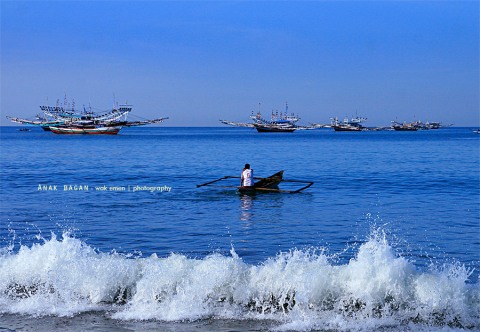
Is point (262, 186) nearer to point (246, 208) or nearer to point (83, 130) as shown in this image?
point (246, 208)

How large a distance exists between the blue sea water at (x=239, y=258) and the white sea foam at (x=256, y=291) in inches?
0.9

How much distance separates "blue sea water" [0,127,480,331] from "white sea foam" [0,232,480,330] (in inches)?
0.9

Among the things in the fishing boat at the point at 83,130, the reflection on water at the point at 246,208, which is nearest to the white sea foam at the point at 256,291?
the reflection on water at the point at 246,208

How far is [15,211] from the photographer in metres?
22.5

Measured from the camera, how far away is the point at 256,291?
1038 centimetres

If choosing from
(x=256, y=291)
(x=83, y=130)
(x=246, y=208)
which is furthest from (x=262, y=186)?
(x=83, y=130)

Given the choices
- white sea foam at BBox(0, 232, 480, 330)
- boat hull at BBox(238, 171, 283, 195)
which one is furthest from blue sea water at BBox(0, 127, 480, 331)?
boat hull at BBox(238, 171, 283, 195)

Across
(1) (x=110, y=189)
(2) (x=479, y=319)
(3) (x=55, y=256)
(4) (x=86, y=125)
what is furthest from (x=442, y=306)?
(4) (x=86, y=125)

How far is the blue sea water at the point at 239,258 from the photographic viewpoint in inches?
379

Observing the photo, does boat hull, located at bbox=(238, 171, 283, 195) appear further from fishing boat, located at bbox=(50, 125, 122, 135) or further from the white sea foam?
fishing boat, located at bbox=(50, 125, 122, 135)

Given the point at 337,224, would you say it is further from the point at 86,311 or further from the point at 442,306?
the point at 86,311

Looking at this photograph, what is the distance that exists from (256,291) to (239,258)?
1207 millimetres

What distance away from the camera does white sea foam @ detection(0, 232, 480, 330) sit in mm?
9547

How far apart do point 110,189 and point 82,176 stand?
10709 mm
